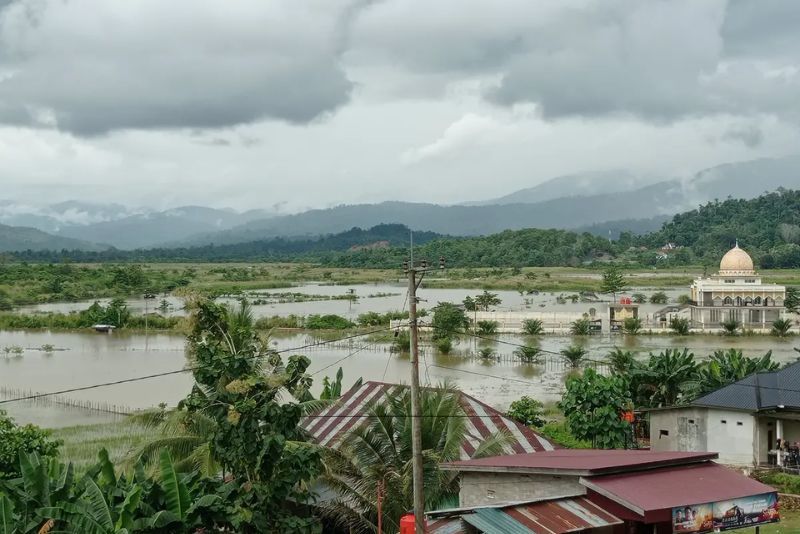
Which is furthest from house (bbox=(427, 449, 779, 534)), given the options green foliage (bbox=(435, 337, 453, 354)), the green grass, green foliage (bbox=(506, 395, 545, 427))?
green foliage (bbox=(435, 337, 453, 354))

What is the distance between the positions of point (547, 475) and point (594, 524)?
1056 millimetres

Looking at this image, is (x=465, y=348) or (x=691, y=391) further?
(x=465, y=348)

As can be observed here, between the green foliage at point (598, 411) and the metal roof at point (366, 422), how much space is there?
5182 mm

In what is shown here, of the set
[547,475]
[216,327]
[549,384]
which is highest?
[216,327]

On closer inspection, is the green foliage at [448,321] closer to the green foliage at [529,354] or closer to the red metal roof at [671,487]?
the green foliage at [529,354]

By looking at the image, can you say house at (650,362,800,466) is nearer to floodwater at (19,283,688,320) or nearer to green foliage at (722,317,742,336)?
green foliage at (722,317,742,336)

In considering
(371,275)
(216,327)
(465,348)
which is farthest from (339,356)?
(371,275)

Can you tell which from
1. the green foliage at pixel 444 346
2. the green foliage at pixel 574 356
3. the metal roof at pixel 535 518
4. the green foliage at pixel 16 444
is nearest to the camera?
the metal roof at pixel 535 518

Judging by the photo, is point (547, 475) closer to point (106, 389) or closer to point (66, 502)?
point (66, 502)

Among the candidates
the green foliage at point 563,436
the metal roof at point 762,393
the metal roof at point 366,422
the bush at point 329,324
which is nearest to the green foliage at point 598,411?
the green foliage at point 563,436

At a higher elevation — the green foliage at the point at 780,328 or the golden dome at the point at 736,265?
the golden dome at the point at 736,265

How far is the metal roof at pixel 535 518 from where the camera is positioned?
10.0 m

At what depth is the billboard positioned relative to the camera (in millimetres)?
10586

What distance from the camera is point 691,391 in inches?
898
